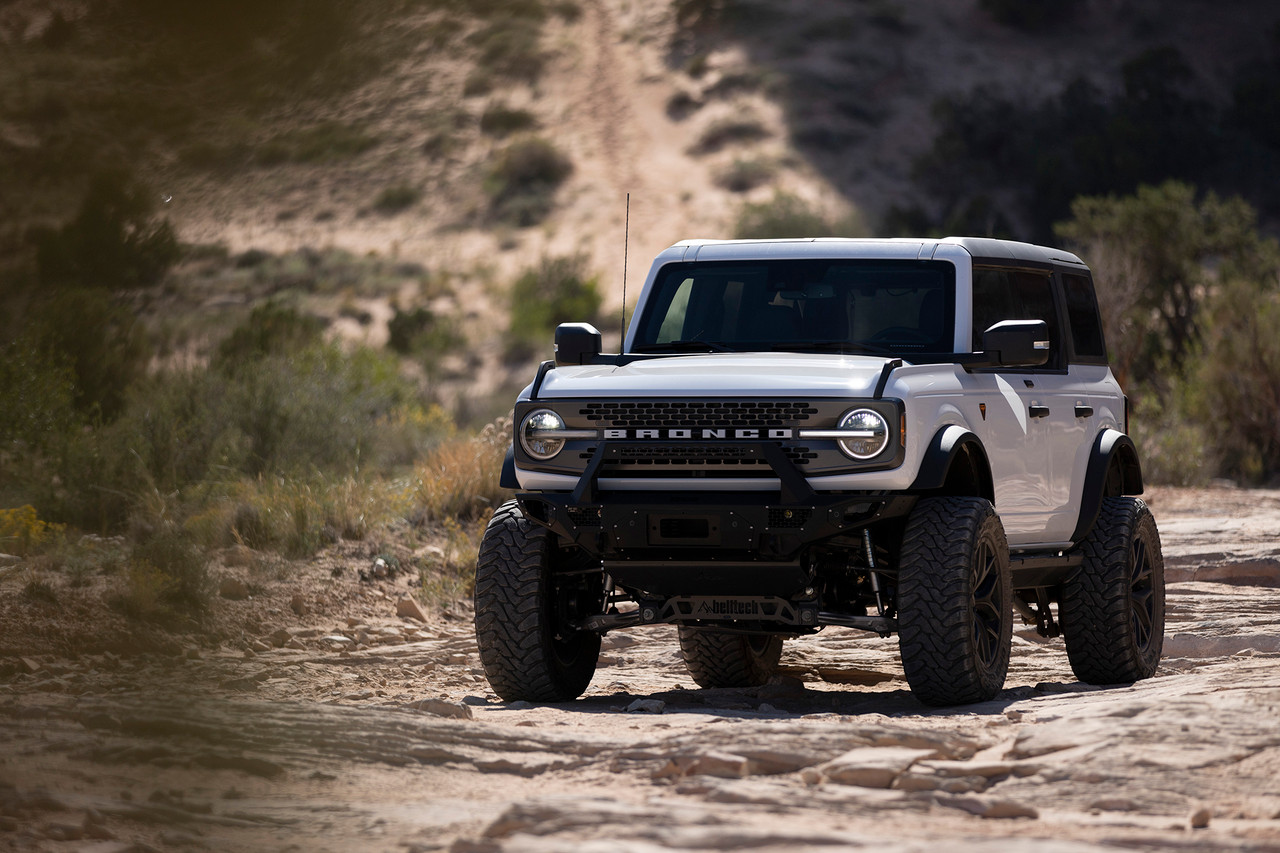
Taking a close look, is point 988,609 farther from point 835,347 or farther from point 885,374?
point 835,347

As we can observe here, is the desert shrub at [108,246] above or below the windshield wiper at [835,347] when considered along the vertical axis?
above

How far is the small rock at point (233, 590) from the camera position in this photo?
36.6 feet

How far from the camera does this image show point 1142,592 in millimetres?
8750

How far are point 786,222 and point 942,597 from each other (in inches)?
1430

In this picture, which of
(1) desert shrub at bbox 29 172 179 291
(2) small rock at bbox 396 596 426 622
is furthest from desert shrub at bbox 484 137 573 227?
(1) desert shrub at bbox 29 172 179 291

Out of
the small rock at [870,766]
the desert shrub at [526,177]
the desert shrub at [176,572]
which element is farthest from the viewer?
the desert shrub at [526,177]

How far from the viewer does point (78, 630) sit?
31.2 ft

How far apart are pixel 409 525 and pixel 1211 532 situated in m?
6.69

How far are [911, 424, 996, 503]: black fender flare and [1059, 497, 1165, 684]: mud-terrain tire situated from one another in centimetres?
141

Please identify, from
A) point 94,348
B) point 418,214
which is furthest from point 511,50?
point 94,348

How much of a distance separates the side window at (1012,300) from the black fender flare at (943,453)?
837mm

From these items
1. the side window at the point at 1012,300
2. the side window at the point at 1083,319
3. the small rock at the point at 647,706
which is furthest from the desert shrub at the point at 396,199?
the small rock at the point at 647,706

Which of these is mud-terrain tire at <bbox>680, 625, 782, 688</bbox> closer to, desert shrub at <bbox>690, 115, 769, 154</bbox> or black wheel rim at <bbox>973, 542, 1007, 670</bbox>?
black wheel rim at <bbox>973, 542, 1007, 670</bbox>

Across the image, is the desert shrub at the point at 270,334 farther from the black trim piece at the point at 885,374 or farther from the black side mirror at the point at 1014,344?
the black trim piece at the point at 885,374
